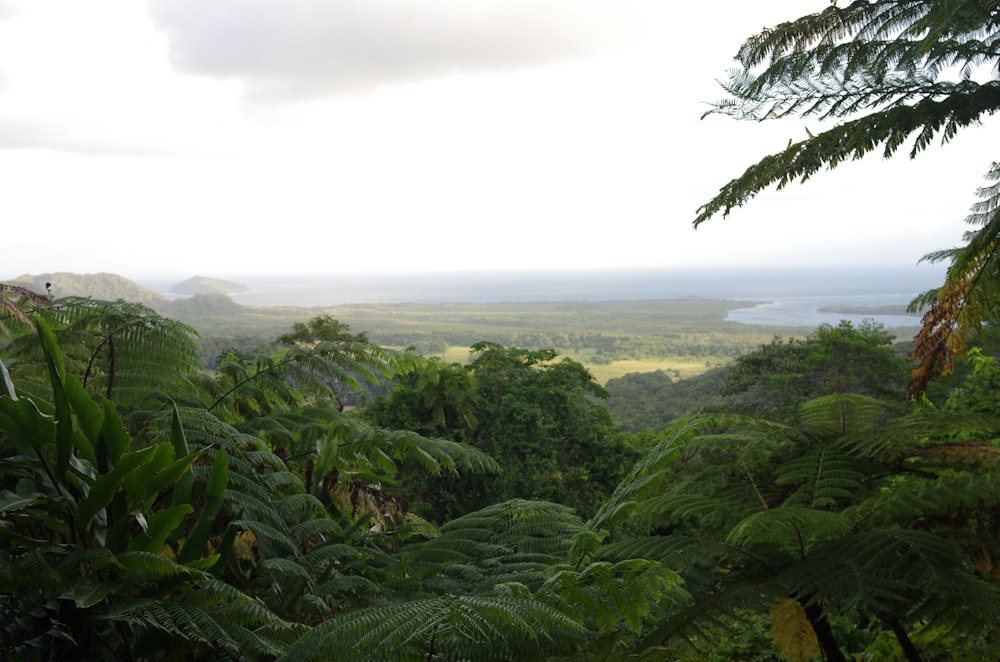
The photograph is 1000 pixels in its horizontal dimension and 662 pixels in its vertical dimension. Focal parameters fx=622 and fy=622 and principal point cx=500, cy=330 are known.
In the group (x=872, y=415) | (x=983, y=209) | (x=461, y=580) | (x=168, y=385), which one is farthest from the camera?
(x=983, y=209)

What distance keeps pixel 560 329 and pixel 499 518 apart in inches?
3828

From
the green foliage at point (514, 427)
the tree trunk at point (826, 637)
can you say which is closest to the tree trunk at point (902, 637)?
the tree trunk at point (826, 637)

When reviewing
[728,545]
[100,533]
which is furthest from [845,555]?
[100,533]

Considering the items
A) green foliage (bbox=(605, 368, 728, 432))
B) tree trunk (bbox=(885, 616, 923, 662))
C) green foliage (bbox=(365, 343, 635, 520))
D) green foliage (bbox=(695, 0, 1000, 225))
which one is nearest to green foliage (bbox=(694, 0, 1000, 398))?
green foliage (bbox=(695, 0, 1000, 225))

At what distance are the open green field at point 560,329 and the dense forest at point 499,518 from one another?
35.9 m

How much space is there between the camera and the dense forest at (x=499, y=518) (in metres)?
1.57

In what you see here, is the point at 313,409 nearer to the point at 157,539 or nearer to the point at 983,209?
the point at 157,539

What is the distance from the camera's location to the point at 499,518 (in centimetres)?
289

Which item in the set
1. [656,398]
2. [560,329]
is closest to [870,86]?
[656,398]

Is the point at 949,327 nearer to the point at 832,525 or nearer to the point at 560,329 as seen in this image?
the point at 832,525

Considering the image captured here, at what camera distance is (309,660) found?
150 cm

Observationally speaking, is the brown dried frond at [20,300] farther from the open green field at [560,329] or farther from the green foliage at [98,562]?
the open green field at [560,329]

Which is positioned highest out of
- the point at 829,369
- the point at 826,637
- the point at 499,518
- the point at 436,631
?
the point at 436,631

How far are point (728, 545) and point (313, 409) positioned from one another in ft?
9.81
